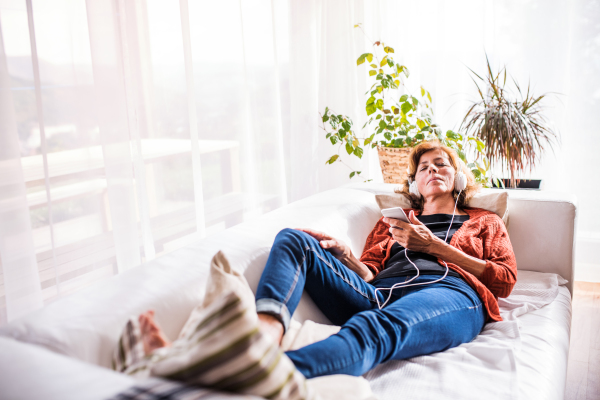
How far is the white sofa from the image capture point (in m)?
0.64

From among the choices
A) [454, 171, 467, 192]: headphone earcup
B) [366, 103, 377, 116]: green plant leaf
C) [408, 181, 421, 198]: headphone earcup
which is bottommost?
[408, 181, 421, 198]: headphone earcup

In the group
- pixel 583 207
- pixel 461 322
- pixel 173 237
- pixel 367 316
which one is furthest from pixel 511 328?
pixel 583 207

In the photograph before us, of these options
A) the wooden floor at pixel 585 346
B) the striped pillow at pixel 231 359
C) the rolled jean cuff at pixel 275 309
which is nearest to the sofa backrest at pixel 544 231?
the wooden floor at pixel 585 346

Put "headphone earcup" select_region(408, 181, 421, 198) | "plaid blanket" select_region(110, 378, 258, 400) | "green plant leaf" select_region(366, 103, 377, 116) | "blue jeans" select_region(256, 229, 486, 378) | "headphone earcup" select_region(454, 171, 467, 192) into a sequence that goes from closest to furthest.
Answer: "plaid blanket" select_region(110, 378, 258, 400) → "blue jeans" select_region(256, 229, 486, 378) → "headphone earcup" select_region(454, 171, 467, 192) → "headphone earcup" select_region(408, 181, 421, 198) → "green plant leaf" select_region(366, 103, 377, 116)

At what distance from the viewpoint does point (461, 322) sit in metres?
1.29

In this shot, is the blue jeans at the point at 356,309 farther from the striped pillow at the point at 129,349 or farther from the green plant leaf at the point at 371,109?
the green plant leaf at the point at 371,109

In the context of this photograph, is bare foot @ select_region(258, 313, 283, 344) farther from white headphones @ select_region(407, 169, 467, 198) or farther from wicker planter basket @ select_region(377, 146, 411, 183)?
wicker planter basket @ select_region(377, 146, 411, 183)

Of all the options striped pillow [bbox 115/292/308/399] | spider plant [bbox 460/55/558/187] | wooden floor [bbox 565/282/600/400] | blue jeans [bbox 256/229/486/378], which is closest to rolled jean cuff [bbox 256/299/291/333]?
blue jeans [bbox 256/229/486/378]

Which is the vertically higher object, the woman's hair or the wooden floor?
the woman's hair

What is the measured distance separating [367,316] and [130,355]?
1.95 feet

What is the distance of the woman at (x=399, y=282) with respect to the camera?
1.08 m

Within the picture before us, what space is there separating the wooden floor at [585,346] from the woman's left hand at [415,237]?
778 mm

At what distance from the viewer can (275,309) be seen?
1.12 m

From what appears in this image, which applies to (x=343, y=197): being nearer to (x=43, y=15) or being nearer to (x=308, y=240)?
(x=308, y=240)
